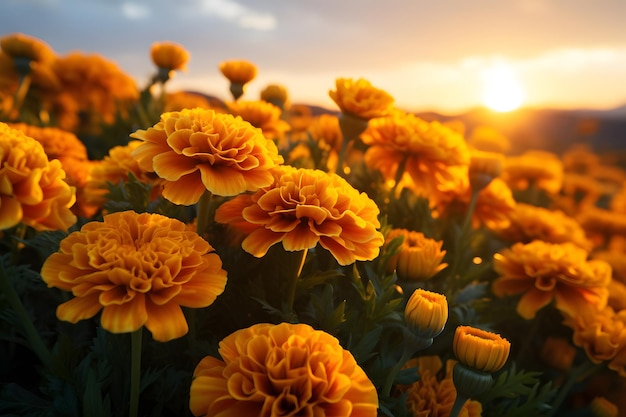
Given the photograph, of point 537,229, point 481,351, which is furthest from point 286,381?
point 537,229

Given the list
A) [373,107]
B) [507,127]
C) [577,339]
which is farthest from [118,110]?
[507,127]

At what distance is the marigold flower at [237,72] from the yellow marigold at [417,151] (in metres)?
0.57

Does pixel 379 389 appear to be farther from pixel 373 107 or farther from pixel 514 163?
pixel 514 163

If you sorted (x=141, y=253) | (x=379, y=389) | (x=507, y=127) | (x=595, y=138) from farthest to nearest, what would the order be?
(x=595, y=138) → (x=507, y=127) → (x=379, y=389) → (x=141, y=253)

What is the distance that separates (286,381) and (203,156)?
44cm

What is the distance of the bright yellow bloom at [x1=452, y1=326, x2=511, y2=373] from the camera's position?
945mm

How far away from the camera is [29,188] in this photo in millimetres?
791

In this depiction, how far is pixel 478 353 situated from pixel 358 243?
0.29 m

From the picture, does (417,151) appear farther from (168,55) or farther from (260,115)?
(168,55)

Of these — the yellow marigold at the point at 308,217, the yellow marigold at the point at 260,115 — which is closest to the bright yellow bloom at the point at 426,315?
the yellow marigold at the point at 308,217

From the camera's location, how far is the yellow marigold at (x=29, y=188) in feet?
2.54

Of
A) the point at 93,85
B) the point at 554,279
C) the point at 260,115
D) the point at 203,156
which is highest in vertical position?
the point at 203,156

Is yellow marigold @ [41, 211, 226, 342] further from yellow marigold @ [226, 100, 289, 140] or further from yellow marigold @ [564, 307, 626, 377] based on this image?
yellow marigold @ [564, 307, 626, 377]

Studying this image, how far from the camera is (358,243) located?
39.1 inches
